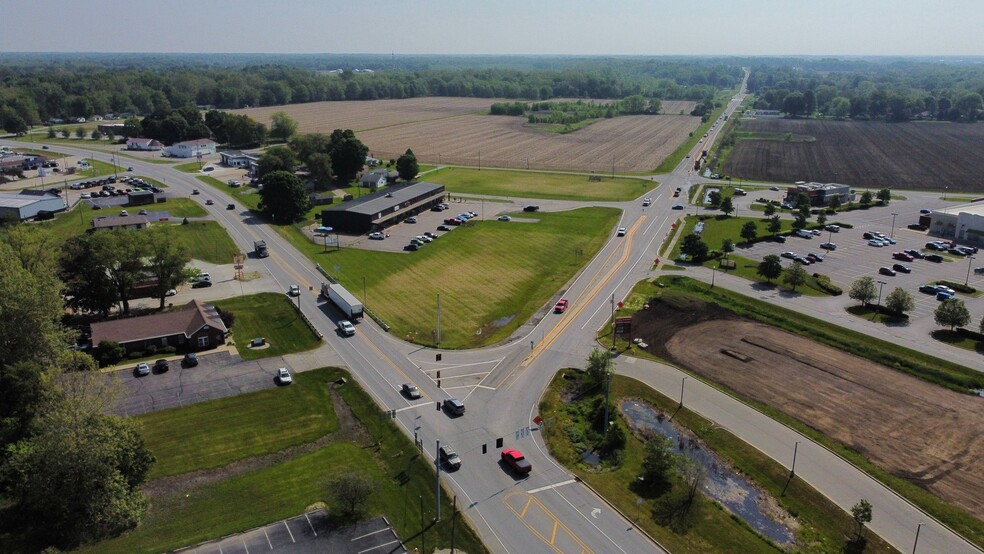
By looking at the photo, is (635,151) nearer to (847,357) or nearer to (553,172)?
(553,172)

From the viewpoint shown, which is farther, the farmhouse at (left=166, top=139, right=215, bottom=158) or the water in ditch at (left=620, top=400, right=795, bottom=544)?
the farmhouse at (left=166, top=139, right=215, bottom=158)

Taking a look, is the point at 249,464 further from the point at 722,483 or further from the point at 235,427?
the point at 722,483

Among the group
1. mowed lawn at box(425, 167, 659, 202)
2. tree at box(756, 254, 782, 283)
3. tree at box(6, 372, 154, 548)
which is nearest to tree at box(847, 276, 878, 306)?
tree at box(756, 254, 782, 283)

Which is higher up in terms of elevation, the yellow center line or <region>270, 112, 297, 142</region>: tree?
<region>270, 112, 297, 142</region>: tree

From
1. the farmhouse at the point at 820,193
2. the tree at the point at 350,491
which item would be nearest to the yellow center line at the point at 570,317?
the tree at the point at 350,491

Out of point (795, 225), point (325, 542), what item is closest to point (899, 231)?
point (795, 225)

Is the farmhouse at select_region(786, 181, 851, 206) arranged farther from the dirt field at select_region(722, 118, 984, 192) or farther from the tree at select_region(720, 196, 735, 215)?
the dirt field at select_region(722, 118, 984, 192)
